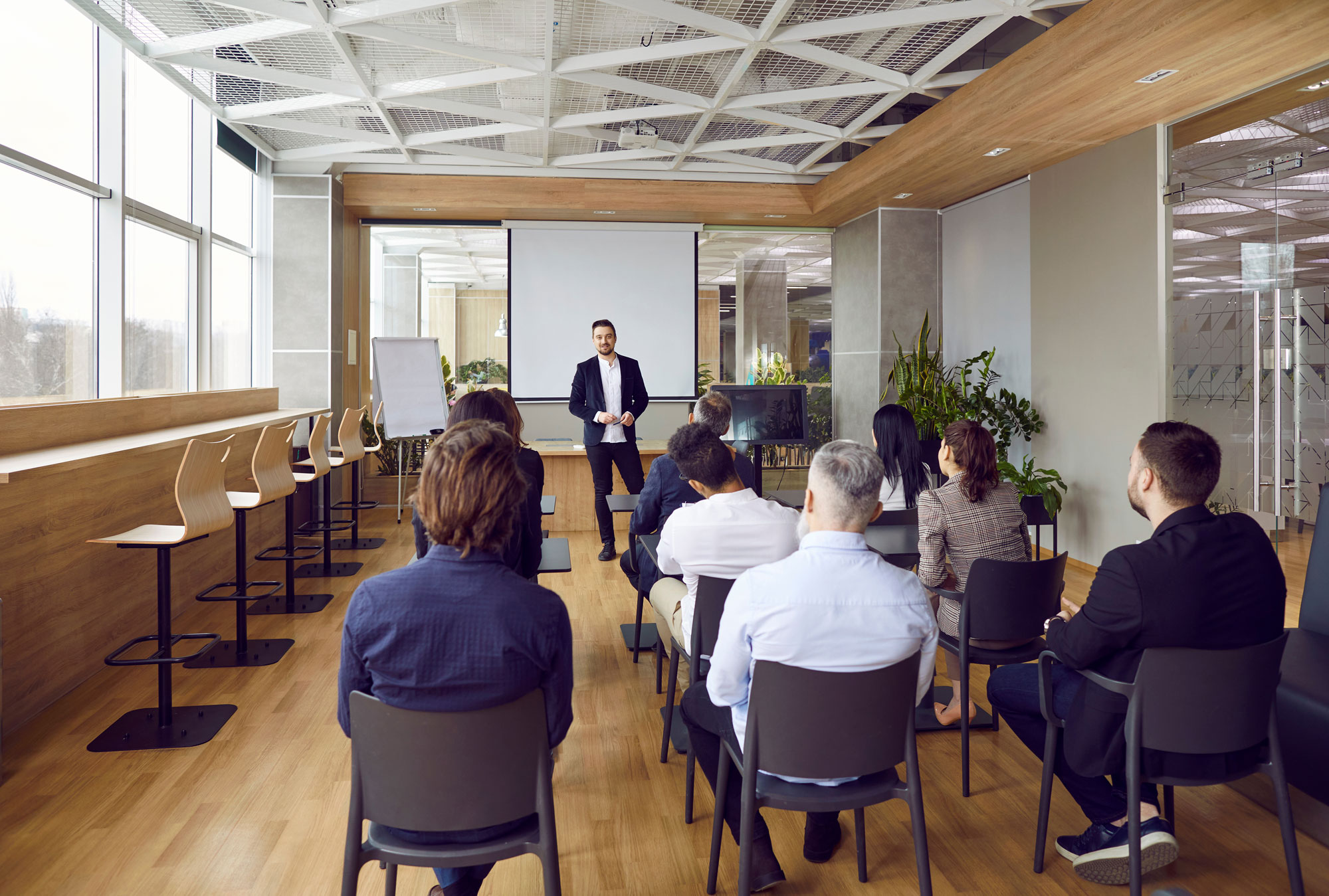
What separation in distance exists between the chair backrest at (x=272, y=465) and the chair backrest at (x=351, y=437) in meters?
1.67

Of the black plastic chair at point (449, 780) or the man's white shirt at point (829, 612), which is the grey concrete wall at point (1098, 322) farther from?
the black plastic chair at point (449, 780)

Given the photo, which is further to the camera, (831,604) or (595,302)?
(595,302)

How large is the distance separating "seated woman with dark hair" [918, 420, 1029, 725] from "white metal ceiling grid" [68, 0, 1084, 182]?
2.73 m

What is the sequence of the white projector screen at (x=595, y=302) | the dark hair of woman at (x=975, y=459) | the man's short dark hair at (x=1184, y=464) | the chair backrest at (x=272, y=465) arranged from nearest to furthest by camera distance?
the man's short dark hair at (x=1184, y=464)
the dark hair of woman at (x=975, y=459)
the chair backrest at (x=272, y=465)
the white projector screen at (x=595, y=302)

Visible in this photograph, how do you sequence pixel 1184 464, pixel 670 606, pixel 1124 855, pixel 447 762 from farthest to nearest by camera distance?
pixel 670 606 → pixel 1124 855 → pixel 1184 464 → pixel 447 762

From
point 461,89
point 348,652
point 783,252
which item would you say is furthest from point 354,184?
point 348,652

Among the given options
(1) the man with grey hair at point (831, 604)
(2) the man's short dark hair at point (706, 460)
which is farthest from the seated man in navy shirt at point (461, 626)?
(2) the man's short dark hair at point (706, 460)

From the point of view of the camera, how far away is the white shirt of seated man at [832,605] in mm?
1723

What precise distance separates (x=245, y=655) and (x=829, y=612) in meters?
3.44

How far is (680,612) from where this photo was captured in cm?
287

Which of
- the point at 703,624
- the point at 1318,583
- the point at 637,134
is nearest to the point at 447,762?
the point at 703,624

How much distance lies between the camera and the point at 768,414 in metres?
6.94

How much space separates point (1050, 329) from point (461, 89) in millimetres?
4709

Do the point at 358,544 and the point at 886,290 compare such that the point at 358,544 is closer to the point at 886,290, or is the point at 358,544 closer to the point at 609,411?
the point at 609,411
